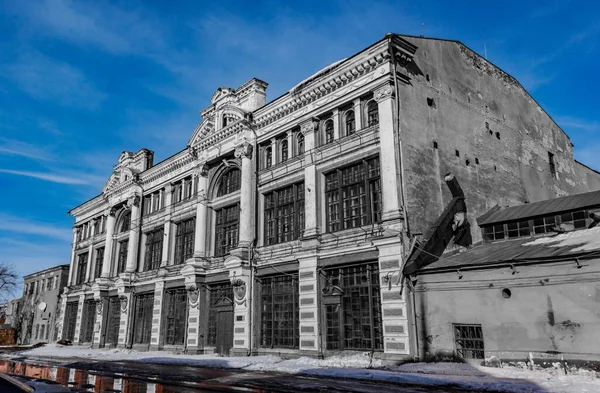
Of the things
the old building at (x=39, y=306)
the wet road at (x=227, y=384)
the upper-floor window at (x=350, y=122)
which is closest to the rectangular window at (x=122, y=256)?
the old building at (x=39, y=306)

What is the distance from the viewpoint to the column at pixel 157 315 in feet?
109

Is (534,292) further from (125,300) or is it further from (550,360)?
(125,300)

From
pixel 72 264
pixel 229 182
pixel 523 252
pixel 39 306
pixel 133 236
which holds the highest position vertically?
pixel 229 182

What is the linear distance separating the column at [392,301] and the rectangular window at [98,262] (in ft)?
111

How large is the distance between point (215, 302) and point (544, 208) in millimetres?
18829

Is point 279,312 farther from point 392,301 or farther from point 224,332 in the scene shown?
point 392,301

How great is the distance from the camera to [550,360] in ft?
51.5

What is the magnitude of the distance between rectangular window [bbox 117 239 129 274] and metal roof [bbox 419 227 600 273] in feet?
96.7

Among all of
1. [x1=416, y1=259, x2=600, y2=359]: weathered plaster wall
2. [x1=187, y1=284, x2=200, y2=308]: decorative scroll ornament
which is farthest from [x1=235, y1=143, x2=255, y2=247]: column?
[x1=416, y1=259, x2=600, y2=359]: weathered plaster wall

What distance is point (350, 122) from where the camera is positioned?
79.8 ft

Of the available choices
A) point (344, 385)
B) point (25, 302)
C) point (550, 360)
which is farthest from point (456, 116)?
point (25, 302)

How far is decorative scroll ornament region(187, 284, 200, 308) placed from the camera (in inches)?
1188

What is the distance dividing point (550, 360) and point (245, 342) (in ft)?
49.5

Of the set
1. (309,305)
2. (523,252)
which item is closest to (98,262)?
(309,305)
